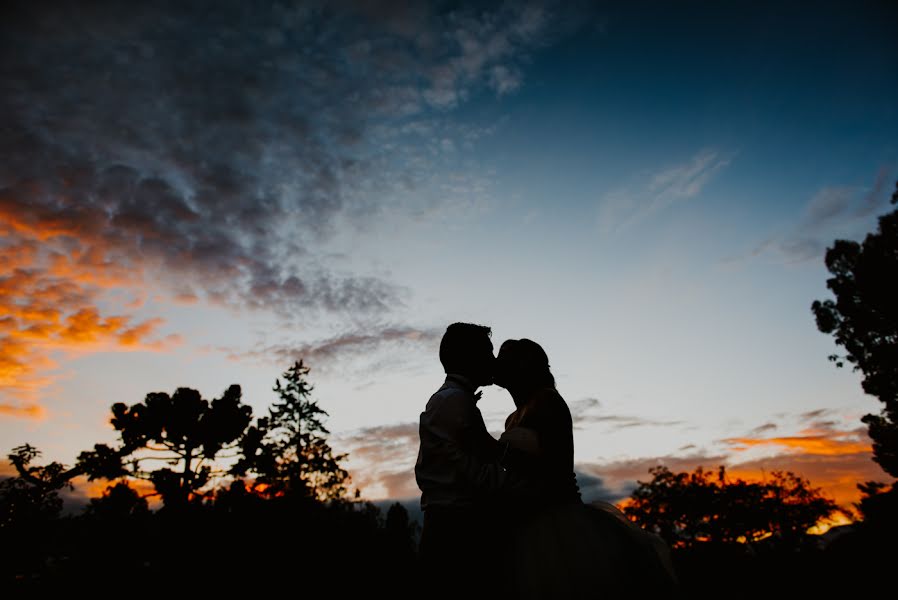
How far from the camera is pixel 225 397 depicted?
31328 mm

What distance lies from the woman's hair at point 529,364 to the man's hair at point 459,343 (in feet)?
2.52

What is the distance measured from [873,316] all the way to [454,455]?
100 ft

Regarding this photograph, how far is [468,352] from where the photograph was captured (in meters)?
4.15

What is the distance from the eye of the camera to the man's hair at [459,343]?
4.13 meters

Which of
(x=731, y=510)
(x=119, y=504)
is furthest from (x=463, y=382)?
(x=731, y=510)

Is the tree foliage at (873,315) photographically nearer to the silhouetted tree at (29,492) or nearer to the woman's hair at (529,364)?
the woman's hair at (529,364)

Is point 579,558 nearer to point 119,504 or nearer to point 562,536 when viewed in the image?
point 562,536

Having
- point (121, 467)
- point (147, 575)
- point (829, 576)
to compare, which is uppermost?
point (121, 467)

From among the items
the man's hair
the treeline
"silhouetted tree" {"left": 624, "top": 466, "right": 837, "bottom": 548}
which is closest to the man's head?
the man's hair

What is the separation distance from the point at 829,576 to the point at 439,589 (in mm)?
14862

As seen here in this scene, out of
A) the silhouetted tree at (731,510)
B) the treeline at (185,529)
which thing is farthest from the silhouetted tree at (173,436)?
the silhouetted tree at (731,510)

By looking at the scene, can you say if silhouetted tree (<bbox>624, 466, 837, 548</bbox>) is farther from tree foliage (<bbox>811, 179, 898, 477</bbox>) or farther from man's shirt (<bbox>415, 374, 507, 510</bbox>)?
man's shirt (<bbox>415, 374, 507, 510</bbox>)

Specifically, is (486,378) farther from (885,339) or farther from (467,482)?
(885,339)

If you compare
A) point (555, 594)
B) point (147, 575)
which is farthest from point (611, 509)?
point (147, 575)
